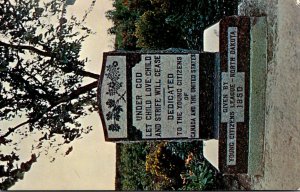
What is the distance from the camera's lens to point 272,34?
529cm

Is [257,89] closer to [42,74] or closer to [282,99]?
[282,99]

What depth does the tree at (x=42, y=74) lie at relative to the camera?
20.3 feet

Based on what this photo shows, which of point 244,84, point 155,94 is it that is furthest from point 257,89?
point 155,94

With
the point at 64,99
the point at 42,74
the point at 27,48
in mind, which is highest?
the point at 27,48

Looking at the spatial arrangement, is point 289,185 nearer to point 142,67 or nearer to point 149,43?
point 142,67

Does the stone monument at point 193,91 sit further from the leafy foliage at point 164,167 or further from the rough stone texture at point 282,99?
the leafy foliage at point 164,167

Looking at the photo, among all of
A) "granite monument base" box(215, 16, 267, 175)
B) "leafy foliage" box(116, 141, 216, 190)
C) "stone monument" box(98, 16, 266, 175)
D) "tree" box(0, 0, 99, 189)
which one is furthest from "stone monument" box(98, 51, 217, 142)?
"leafy foliage" box(116, 141, 216, 190)

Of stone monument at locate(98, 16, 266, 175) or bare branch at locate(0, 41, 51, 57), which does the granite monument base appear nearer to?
stone monument at locate(98, 16, 266, 175)

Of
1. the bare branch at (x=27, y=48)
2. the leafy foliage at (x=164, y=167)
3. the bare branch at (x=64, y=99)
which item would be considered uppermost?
the bare branch at (x=27, y=48)

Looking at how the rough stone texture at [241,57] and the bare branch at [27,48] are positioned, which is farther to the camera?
the bare branch at [27,48]

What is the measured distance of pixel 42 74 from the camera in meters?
6.36

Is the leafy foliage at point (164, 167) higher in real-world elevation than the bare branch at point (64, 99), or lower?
lower

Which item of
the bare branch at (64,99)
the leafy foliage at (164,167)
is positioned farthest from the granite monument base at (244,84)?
the bare branch at (64,99)

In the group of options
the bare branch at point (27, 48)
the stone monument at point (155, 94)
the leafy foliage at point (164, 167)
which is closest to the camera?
the stone monument at point (155, 94)
